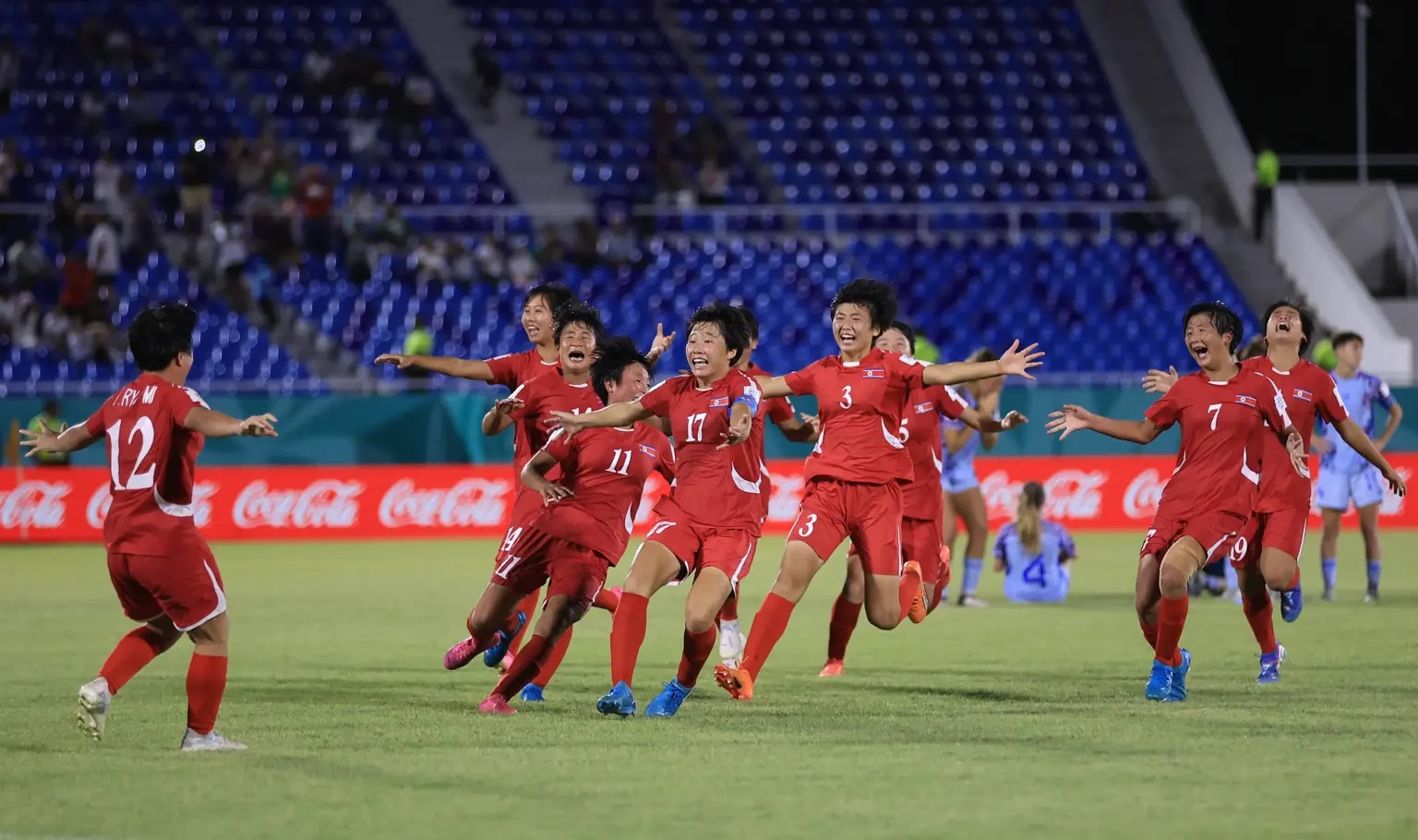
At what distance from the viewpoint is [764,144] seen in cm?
3475

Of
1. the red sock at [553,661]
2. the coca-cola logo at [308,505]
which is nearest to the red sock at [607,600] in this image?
the red sock at [553,661]

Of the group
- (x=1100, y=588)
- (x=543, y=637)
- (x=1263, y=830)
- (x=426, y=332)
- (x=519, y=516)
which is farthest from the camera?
(x=426, y=332)

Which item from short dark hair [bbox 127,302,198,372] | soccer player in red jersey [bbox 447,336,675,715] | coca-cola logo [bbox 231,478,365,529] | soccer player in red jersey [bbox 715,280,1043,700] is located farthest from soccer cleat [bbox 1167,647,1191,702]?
coca-cola logo [bbox 231,478,365,529]

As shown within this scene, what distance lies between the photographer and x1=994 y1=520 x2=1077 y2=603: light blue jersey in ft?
58.4

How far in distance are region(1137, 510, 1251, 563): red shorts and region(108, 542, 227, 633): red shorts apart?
500 cm

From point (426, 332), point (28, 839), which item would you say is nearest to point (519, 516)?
point (28, 839)

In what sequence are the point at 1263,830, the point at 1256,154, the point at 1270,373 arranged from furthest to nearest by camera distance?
the point at 1256,154 → the point at 1270,373 → the point at 1263,830

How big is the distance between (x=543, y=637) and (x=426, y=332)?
61.3ft

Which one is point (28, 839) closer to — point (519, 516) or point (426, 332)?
point (519, 516)

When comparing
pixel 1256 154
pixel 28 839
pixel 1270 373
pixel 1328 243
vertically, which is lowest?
pixel 28 839

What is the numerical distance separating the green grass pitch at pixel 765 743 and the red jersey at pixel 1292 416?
43.3 inches

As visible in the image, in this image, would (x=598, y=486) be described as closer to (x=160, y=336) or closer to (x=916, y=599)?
(x=916, y=599)

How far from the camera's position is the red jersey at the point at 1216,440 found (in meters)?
10.8

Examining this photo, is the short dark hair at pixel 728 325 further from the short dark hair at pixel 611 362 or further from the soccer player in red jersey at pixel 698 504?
the short dark hair at pixel 611 362
